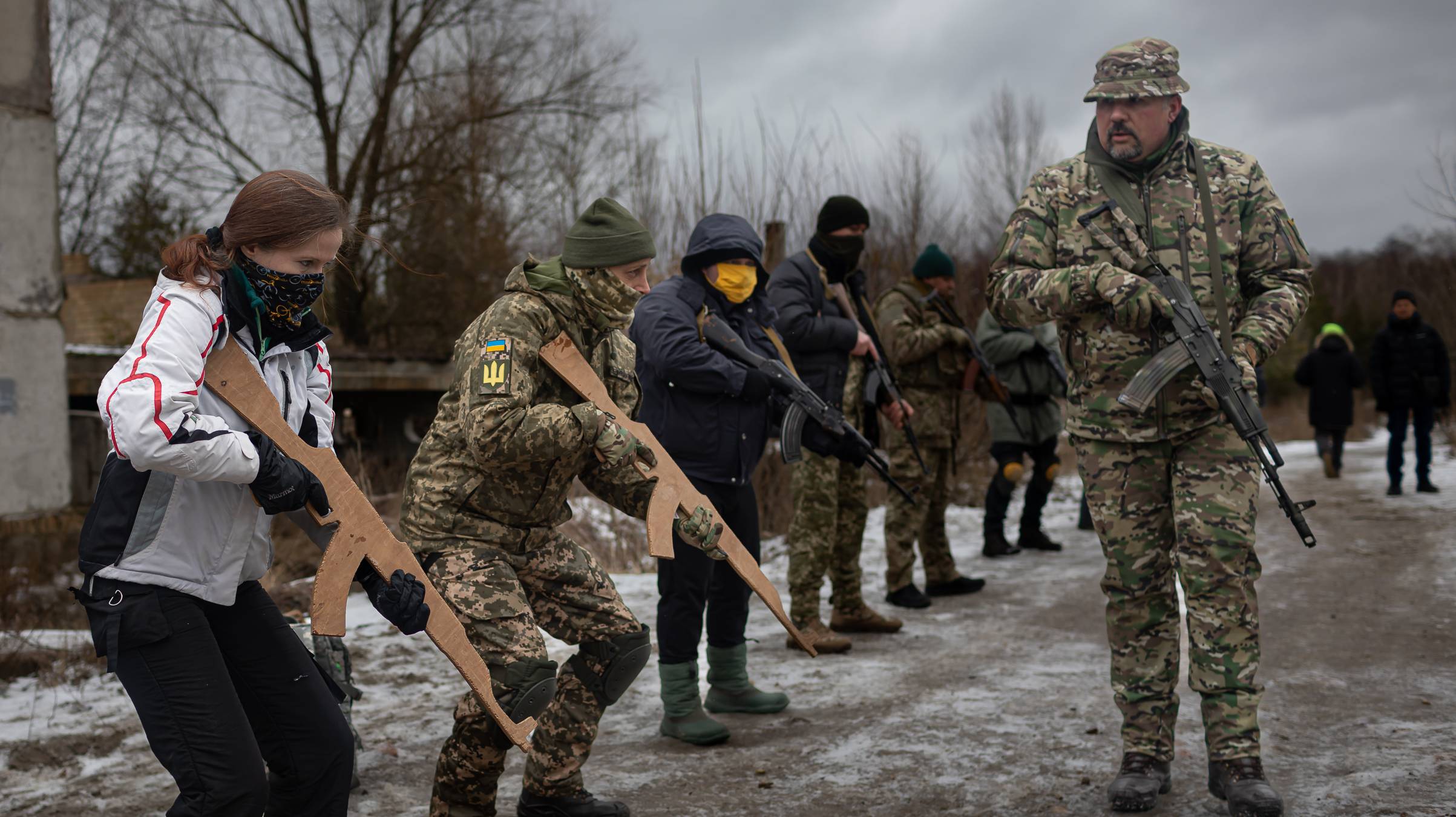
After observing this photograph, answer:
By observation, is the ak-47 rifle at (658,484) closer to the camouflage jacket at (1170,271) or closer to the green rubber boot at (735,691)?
the green rubber boot at (735,691)

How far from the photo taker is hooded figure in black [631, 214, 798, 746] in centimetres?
437

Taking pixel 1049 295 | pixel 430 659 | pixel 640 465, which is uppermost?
pixel 1049 295

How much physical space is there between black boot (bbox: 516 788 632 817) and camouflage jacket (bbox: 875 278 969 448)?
12.2ft

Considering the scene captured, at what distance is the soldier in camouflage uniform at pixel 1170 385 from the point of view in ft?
11.1

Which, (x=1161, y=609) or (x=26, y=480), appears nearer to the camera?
(x=1161, y=609)

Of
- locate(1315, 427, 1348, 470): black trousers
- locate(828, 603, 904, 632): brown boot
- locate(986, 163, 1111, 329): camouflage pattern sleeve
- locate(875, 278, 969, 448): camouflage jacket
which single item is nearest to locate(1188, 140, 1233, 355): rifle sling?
locate(986, 163, 1111, 329): camouflage pattern sleeve

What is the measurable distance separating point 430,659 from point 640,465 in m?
2.61

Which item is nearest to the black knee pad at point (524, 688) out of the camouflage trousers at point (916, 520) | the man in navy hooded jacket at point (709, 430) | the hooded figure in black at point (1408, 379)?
the man in navy hooded jacket at point (709, 430)

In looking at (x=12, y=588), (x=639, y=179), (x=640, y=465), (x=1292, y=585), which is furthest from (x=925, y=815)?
(x=639, y=179)

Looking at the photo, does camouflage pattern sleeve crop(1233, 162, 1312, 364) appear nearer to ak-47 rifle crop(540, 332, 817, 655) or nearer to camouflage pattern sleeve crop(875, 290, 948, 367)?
ak-47 rifle crop(540, 332, 817, 655)

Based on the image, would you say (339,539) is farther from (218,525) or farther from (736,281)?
(736,281)

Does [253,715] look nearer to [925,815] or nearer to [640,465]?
[640,465]

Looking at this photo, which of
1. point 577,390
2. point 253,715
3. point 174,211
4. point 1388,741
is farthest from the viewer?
point 174,211

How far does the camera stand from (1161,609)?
352 centimetres
